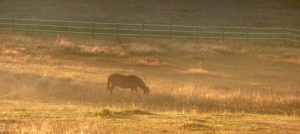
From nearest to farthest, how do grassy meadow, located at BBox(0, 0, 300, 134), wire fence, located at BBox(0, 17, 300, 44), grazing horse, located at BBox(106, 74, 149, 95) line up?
grassy meadow, located at BBox(0, 0, 300, 134), grazing horse, located at BBox(106, 74, 149, 95), wire fence, located at BBox(0, 17, 300, 44)

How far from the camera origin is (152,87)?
2798 centimetres

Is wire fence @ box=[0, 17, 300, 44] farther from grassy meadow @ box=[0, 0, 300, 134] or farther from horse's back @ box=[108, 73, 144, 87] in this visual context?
horse's back @ box=[108, 73, 144, 87]

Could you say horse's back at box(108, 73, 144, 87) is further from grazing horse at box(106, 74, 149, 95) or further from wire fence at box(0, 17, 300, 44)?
wire fence at box(0, 17, 300, 44)

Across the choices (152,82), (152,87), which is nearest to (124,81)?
(152,87)

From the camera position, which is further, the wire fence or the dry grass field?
the wire fence

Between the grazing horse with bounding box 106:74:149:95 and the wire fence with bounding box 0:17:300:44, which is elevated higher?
the wire fence with bounding box 0:17:300:44

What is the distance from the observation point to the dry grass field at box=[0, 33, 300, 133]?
1700 cm

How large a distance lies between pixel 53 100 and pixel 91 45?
77.9 feet

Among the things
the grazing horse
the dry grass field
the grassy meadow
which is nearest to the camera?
the dry grass field

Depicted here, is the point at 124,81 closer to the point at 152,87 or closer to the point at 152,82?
the point at 152,87

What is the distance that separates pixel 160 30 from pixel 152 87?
97.0ft

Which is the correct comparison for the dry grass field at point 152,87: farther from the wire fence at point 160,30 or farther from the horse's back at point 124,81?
the wire fence at point 160,30

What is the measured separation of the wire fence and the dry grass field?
4.21 m

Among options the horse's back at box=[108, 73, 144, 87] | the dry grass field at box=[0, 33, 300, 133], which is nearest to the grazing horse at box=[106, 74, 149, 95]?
the horse's back at box=[108, 73, 144, 87]
